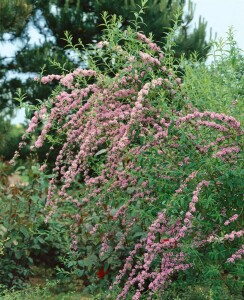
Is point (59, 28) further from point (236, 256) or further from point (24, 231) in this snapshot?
point (236, 256)

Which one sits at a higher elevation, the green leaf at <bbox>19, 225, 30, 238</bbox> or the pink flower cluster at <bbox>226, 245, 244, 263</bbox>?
the green leaf at <bbox>19, 225, 30, 238</bbox>

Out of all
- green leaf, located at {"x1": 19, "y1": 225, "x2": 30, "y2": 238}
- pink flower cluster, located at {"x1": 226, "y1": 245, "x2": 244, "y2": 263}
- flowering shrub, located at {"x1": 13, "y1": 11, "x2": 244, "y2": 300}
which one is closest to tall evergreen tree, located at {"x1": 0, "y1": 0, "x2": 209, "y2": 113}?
green leaf, located at {"x1": 19, "y1": 225, "x2": 30, "y2": 238}

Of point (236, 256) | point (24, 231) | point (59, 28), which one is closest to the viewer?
point (236, 256)

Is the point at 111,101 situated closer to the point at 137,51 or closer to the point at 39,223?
the point at 137,51

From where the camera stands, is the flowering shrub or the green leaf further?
the green leaf

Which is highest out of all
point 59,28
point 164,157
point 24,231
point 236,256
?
point 59,28

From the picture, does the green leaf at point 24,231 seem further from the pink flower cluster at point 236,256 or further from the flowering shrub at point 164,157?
the pink flower cluster at point 236,256

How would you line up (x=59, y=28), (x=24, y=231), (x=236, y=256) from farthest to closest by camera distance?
(x=59, y=28), (x=24, y=231), (x=236, y=256)

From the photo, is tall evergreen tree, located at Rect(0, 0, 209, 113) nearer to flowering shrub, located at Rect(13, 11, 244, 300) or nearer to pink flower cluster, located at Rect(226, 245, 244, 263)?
flowering shrub, located at Rect(13, 11, 244, 300)

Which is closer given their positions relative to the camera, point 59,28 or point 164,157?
point 164,157

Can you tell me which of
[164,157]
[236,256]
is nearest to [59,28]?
[164,157]

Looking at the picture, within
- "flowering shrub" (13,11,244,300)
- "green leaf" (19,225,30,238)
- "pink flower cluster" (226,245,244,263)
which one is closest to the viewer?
"pink flower cluster" (226,245,244,263)

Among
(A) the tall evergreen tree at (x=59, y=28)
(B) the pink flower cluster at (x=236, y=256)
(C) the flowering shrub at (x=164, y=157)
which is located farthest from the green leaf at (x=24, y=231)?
(A) the tall evergreen tree at (x=59, y=28)

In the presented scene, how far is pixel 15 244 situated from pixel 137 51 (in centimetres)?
318
